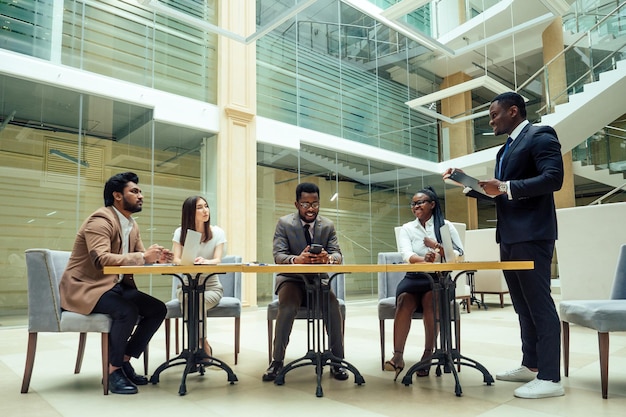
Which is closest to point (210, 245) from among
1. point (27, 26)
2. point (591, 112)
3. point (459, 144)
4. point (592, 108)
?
point (27, 26)

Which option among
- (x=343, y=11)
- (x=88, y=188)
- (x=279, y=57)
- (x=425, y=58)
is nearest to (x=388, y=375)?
(x=88, y=188)

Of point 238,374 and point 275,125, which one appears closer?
point 238,374

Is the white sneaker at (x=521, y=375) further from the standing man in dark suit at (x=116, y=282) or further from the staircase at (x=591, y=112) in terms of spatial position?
the staircase at (x=591, y=112)

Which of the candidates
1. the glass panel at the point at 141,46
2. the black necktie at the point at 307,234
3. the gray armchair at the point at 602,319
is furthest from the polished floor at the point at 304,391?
the glass panel at the point at 141,46

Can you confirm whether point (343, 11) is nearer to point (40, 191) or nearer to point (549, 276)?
point (40, 191)

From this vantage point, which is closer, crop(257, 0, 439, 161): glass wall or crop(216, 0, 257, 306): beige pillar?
crop(216, 0, 257, 306): beige pillar

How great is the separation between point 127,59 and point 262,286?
13.8 ft

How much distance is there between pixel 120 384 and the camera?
274cm

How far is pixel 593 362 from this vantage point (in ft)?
11.2

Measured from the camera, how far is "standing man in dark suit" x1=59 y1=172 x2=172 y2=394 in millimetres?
2766

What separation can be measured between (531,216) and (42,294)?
274cm

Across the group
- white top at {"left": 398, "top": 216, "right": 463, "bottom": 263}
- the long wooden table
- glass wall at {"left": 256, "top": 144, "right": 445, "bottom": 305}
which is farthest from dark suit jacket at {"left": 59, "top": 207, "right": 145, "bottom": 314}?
glass wall at {"left": 256, "top": 144, "right": 445, "bottom": 305}

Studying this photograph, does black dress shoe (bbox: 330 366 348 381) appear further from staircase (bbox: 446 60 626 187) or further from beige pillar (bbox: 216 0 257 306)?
staircase (bbox: 446 60 626 187)

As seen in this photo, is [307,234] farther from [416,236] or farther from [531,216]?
[531,216]
